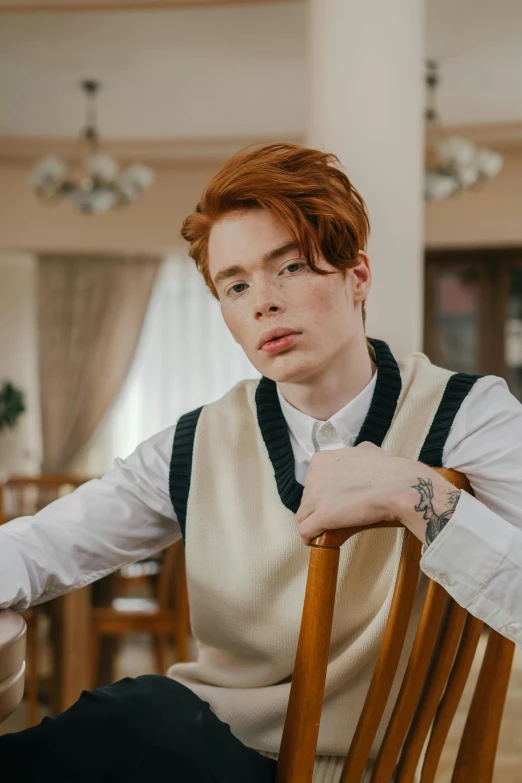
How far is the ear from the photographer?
1.29m

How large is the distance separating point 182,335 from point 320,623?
5.79 meters

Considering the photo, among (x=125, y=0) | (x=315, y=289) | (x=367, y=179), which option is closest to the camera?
(x=315, y=289)

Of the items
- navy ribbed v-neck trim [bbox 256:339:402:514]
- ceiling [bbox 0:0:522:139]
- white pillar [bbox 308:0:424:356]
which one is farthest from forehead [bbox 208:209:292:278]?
ceiling [bbox 0:0:522:139]

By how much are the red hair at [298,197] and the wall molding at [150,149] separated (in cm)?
443

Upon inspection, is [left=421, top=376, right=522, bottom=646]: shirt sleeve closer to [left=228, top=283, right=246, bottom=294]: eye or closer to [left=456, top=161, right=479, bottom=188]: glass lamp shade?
[left=228, top=283, right=246, bottom=294]: eye

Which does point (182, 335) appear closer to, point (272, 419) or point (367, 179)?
point (367, 179)

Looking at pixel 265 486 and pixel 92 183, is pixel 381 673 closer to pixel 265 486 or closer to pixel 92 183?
pixel 265 486

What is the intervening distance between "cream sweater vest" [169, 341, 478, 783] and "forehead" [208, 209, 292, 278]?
0.93ft

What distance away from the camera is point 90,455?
661 centimetres

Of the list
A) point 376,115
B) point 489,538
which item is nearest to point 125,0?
point 376,115

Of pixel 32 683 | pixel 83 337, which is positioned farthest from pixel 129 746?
pixel 83 337

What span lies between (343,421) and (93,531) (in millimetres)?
433

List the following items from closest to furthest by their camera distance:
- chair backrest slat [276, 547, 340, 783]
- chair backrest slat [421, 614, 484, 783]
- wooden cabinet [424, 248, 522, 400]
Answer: chair backrest slat [276, 547, 340, 783], chair backrest slat [421, 614, 484, 783], wooden cabinet [424, 248, 522, 400]

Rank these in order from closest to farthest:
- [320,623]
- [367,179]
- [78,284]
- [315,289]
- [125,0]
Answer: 1. [320,623]
2. [315,289]
3. [367,179]
4. [125,0]
5. [78,284]
